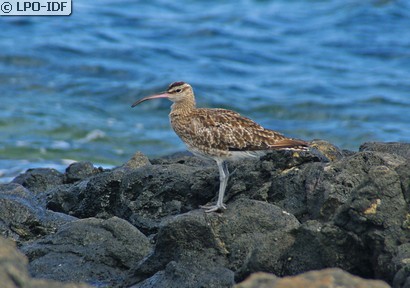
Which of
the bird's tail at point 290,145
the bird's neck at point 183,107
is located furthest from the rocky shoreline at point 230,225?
the bird's neck at point 183,107

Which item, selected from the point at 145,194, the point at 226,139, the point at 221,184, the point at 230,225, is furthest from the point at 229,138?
the point at 230,225

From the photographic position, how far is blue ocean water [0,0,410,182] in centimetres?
2162

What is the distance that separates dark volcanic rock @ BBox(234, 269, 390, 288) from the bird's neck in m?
6.42

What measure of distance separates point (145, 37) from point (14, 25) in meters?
4.67

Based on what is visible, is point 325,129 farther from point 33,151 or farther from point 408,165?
point 408,165

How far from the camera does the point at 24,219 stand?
11.0 metres

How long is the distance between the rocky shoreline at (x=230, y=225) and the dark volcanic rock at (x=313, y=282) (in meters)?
0.01

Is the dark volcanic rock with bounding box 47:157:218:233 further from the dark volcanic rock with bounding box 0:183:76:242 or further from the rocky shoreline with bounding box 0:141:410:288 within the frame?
the dark volcanic rock with bounding box 0:183:76:242

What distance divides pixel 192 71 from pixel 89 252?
17493mm

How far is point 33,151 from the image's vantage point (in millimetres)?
20047

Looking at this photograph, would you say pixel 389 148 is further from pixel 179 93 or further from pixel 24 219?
pixel 24 219

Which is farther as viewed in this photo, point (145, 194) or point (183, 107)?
point (183, 107)

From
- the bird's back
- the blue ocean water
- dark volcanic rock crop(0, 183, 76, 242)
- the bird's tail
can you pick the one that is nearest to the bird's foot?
the bird's back

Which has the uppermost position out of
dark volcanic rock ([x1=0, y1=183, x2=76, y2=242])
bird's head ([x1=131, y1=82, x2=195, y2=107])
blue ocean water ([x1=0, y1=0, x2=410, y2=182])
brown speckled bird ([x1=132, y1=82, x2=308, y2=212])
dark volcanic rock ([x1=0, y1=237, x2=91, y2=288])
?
dark volcanic rock ([x1=0, y1=237, x2=91, y2=288])
